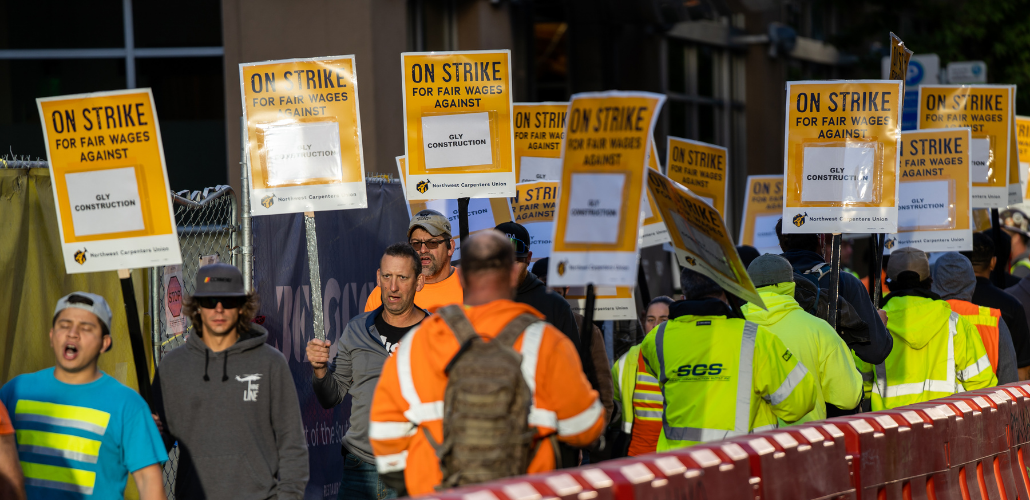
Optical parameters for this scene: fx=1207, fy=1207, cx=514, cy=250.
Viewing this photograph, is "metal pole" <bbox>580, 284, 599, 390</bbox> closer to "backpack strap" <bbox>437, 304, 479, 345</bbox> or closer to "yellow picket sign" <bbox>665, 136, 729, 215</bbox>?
"backpack strap" <bbox>437, 304, 479, 345</bbox>

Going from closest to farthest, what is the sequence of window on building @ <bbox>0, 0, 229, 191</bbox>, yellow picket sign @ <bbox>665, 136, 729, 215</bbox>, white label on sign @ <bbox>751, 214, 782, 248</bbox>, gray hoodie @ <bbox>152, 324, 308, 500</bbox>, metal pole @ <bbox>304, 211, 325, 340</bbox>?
gray hoodie @ <bbox>152, 324, 308, 500</bbox> → metal pole @ <bbox>304, 211, 325, 340</bbox> → yellow picket sign @ <bbox>665, 136, 729, 215</bbox> → white label on sign @ <bbox>751, 214, 782, 248</bbox> → window on building @ <bbox>0, 0, 229, 191</bbox>

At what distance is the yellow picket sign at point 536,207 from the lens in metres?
8.90

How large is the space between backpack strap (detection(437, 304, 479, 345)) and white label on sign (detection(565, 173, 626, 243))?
87cm

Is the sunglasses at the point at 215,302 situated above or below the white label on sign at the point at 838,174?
below

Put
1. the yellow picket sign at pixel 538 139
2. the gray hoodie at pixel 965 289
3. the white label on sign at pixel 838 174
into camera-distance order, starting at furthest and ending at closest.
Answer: the yellow picket sign at pixel 538 139
the gray hoodie at pixel 965 289
the white label on sign at pixel 838 174

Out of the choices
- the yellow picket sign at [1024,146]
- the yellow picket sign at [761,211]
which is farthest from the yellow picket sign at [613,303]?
the yellow picket sign at [1024,146]

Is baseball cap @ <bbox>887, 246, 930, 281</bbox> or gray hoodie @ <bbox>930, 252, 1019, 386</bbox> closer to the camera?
baseball cap @ <bbox>887, 246, 930, 281</bbox>

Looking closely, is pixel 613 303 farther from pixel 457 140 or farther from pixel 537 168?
pixel 457 140

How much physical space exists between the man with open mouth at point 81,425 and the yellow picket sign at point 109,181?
539 millimetres

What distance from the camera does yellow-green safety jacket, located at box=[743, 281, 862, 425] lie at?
598cm

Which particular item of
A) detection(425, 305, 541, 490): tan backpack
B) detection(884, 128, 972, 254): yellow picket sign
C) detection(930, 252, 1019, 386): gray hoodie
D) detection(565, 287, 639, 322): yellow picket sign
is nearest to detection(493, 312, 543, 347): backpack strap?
detection(425, 305, 541, 490): tan backpack

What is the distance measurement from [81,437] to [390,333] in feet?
5.50

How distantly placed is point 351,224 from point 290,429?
352cm

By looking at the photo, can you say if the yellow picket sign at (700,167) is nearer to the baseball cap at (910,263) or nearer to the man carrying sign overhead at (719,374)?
the baseball cap at (910,263)
